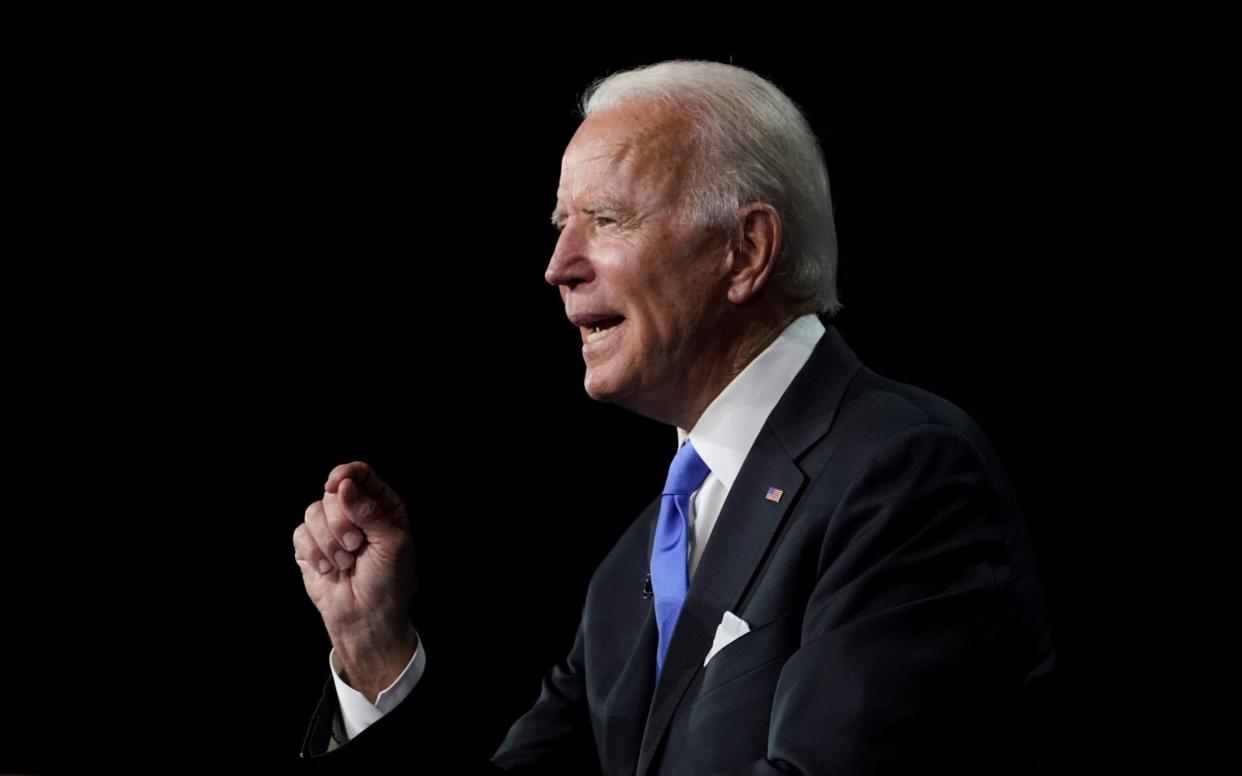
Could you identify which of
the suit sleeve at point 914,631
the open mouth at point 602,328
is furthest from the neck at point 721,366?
the suit sleeve at point 914,631

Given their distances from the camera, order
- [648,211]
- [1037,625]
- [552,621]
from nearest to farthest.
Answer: [1037,625], [648,211], [552,621]

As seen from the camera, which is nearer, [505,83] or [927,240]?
[927,240]

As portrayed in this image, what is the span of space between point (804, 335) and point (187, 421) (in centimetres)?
178

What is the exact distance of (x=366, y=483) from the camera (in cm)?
196

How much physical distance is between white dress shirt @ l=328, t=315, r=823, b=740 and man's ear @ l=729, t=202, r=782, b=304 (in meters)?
0.10

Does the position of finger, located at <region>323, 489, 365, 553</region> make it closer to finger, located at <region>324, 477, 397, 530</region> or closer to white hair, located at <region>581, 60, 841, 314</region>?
finger, located at <region>324, 477, 397, 530</region>

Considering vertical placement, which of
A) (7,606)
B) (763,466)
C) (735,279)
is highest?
(735,279)

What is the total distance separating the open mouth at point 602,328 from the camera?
6.86 ft

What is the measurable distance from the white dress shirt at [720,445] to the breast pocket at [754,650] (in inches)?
8.6

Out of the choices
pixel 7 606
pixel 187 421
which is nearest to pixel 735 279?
pixel 187 421

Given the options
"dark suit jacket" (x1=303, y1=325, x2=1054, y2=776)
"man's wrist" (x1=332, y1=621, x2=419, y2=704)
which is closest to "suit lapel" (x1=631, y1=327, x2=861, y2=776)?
"dark suit jacket" (x1=303, y1=325, x2=1054, y2=776)

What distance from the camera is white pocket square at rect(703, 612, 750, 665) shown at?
5.85 feet

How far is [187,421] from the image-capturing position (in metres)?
3.31

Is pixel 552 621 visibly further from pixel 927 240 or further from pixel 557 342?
pixel 927 240
